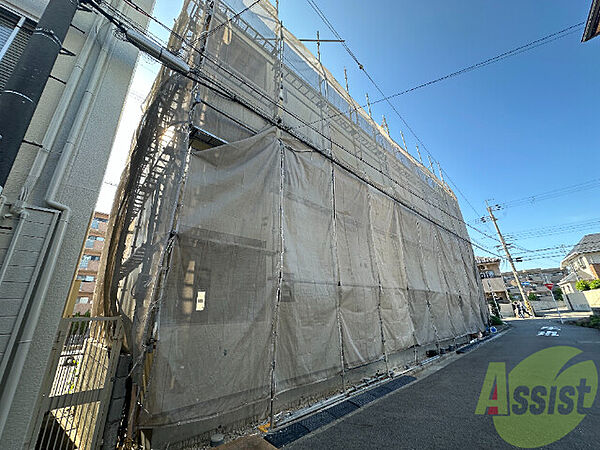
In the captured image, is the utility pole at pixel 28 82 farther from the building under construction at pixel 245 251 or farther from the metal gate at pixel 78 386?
the metal gate at pixel 78 386

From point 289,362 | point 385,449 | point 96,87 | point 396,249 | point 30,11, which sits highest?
point 30,11

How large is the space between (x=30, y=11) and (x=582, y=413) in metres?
8.80

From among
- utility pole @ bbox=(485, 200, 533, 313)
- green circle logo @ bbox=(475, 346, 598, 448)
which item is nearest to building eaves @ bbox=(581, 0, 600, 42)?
green circle logo @ bbox=(475, 346, 598, 448)

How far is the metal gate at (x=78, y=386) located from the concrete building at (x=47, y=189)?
27 centimetres

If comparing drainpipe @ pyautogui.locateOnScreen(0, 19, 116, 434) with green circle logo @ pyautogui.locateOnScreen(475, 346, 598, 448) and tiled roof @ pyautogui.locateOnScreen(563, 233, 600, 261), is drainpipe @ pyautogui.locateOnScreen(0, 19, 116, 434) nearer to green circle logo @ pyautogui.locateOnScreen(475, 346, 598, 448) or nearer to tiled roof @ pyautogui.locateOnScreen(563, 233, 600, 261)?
green circle logo @ pyautogui.locateOnScreen(475, 346, 598, 448)

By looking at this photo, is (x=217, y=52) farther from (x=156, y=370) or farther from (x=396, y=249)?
(x=396, y=249)

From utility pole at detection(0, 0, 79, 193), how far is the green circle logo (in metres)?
5.69

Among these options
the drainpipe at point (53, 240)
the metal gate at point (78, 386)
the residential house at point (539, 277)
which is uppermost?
the residential house at point (539, 277)

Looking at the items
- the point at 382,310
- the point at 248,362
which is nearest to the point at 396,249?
the point at 382,310

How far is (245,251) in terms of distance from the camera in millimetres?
3389

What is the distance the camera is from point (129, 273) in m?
3.66

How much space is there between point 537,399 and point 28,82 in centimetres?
756

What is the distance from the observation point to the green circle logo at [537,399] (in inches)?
112

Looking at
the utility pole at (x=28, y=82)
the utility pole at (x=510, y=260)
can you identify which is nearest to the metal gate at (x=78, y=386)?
the utility pole at (x=28, y=82)
